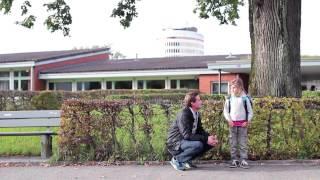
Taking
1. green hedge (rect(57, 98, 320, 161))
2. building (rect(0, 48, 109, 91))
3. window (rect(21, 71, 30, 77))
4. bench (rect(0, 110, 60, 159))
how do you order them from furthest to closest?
window (rect(21, 71, 30, 77))
building (rect(0, 48, 109, 91))
bench (rect(0, 110, 60, 159))
green hedge (rect(57, 98, 320, 161))

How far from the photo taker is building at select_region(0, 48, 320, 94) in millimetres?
38250

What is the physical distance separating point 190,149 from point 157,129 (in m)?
1.15

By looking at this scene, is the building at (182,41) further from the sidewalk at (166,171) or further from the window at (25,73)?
the sidewalk at (166,171)

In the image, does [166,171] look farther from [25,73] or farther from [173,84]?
[25,73]

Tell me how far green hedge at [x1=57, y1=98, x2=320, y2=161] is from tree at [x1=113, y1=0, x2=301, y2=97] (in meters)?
2.14

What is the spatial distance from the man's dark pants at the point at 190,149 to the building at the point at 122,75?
24912 mm

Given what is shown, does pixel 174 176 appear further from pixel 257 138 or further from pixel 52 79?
pixel 52 79

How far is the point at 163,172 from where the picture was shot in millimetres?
9117

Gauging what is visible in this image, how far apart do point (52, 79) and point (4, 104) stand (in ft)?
55.8

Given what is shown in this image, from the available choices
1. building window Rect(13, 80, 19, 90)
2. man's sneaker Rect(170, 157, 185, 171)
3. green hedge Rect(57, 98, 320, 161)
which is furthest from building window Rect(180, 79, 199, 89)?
man's sneaker Rect(170, 157, 185, 171)

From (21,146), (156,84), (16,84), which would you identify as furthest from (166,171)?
(16,84)

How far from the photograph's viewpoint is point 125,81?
142ft

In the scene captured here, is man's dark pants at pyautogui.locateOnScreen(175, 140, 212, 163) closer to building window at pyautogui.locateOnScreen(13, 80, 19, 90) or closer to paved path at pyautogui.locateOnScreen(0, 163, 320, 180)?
paved path at pyautogui.locateOnScreen(0, 163, 320, 180)

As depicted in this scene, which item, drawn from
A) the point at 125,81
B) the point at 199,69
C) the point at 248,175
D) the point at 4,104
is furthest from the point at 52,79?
Result: the point at 248,175
